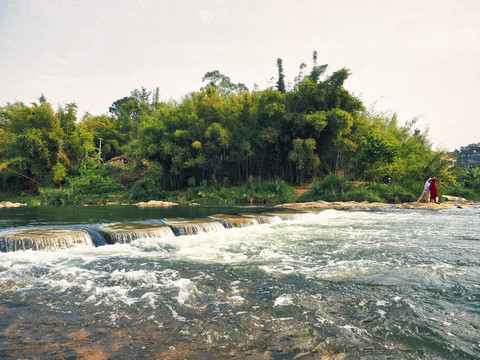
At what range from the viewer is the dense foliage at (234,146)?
19047mm

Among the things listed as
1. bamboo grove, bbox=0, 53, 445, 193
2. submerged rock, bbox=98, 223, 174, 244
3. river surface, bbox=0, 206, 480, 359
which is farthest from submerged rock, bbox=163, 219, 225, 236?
bamboo grove, bbox=0, 53, 445, 193

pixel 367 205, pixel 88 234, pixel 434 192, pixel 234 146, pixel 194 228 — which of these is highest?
pixel 234 146

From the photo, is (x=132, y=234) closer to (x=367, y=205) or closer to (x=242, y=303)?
(x=242, y=303)

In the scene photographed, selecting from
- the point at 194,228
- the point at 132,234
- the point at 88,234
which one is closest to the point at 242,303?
the point at 132,234

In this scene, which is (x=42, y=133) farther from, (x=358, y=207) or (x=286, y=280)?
(x=286, y=280)

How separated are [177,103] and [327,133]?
12429mm

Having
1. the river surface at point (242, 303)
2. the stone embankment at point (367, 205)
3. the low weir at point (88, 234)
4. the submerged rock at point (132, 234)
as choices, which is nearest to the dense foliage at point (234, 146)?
the stone embankment at point (367, 205)

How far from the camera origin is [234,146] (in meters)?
21.3

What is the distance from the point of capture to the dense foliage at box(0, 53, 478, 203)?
19.0m

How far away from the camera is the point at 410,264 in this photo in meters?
4.52

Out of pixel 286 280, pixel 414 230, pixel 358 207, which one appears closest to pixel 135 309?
pixel 286 280

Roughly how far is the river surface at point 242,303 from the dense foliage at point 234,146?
13420 millimetres

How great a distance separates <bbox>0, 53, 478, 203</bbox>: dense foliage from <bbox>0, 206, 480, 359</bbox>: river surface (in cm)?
1342

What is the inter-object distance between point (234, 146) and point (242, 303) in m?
18.7
